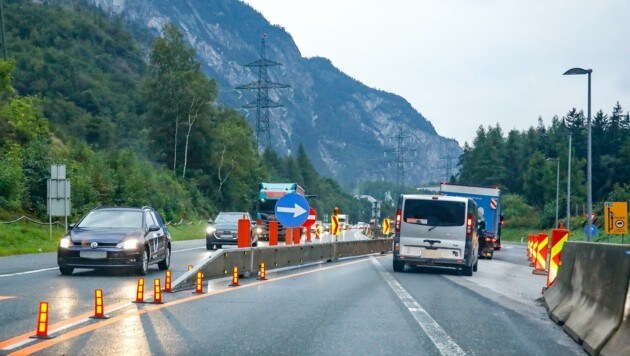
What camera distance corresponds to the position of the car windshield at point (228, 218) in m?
38.7

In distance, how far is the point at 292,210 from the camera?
22.8 metres

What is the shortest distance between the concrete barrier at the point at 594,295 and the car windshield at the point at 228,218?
88.2 feet

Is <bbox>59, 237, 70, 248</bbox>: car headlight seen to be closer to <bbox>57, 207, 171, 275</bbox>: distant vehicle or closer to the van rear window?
<bbox>57, 207, 171, 275</bbox>: distant vehicle

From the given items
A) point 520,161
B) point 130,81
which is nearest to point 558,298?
point 130,81

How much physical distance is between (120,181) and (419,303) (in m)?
44.8

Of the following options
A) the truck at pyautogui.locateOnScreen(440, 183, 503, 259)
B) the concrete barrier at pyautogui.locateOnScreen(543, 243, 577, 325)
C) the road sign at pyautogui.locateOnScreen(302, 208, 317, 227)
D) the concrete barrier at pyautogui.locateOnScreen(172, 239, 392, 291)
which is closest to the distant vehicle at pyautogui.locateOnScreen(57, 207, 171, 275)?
the concrete barrier at pyautogui.locateOnScreen(172, 239, 392, 291)

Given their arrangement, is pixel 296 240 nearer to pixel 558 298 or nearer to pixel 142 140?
pixel 558 298

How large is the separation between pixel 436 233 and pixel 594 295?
1331 cm

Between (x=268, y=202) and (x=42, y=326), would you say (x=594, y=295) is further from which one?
(x=268, y=202)

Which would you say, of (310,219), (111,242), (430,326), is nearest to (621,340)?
(430,326)

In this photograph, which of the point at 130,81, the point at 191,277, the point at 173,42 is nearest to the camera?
the point at 191,277

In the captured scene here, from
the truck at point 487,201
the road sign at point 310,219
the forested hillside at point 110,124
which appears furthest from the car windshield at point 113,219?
the truck at point 487,201

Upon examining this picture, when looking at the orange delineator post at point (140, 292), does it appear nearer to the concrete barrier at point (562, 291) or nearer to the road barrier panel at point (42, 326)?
the road barrier panel at point (42, 326)

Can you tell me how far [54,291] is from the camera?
14906mm
